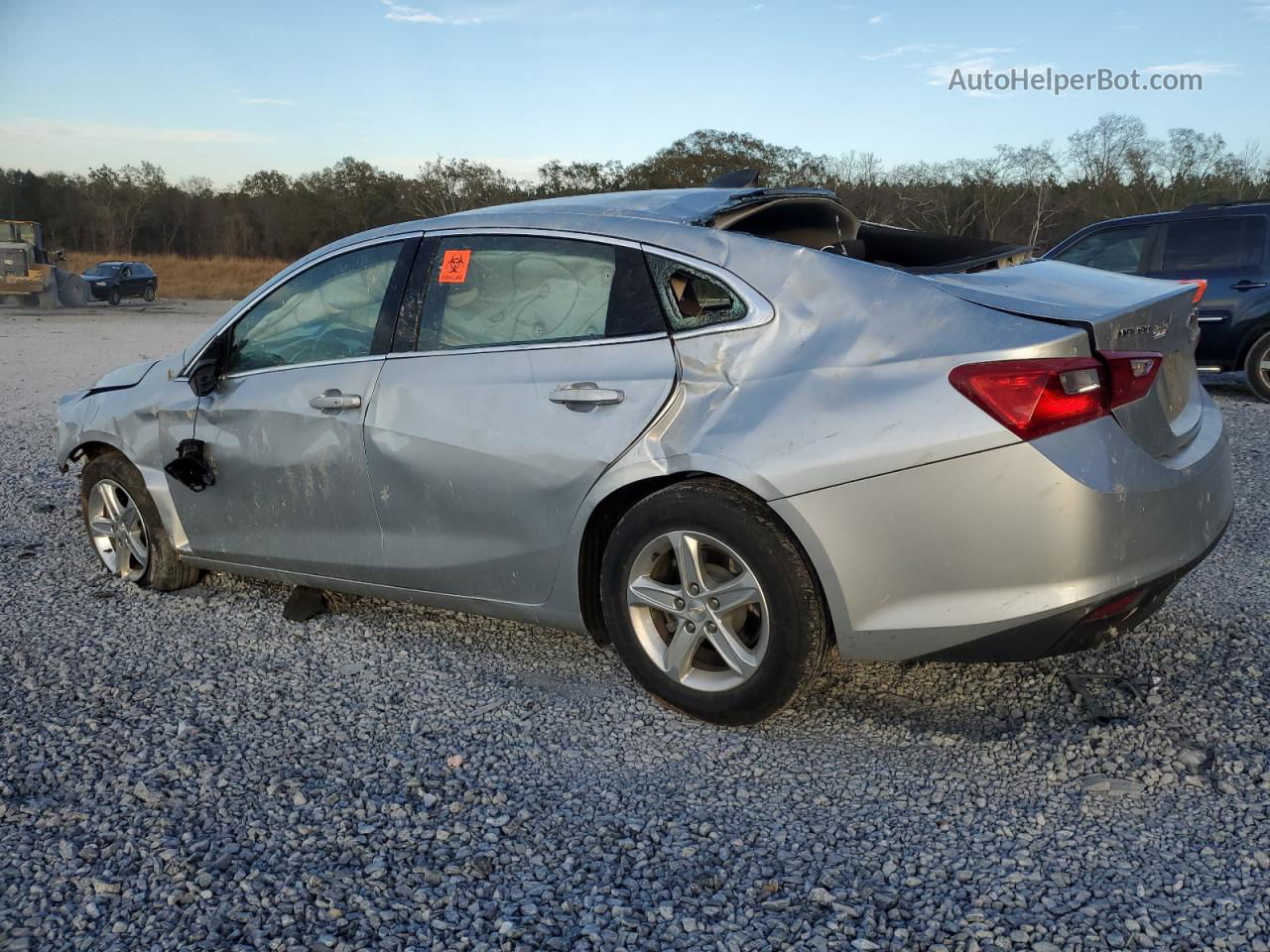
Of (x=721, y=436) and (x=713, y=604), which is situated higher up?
(x=721, y=436)

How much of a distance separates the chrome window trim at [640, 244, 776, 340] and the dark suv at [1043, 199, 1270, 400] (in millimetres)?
8086

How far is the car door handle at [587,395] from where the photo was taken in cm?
340

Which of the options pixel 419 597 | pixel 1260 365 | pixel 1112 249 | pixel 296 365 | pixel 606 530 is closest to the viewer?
pixel 606 530

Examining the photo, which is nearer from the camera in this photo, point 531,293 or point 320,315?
point 531,293

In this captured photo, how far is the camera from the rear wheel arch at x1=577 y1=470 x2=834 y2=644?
10.4ft

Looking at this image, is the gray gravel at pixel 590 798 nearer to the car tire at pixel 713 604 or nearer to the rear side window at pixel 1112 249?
the car tire at pixel 713 604

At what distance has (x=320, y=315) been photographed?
4.33 m

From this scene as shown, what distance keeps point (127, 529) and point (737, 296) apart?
11.0 feet

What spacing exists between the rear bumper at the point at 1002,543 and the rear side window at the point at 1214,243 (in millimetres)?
8317

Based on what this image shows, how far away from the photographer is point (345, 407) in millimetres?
4012

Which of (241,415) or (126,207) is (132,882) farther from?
(126,207)

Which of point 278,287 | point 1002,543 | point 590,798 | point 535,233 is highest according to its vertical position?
point 535,233

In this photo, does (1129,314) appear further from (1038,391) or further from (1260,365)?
(1260,365)

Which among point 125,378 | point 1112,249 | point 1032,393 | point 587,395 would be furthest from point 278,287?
point 1112,249
